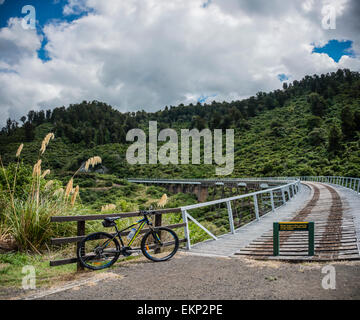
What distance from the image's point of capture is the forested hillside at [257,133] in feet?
196

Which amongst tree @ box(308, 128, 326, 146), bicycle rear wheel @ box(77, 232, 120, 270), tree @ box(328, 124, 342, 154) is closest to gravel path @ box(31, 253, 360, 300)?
bicycle rear wheel @ box(77, 232, 120, 270)

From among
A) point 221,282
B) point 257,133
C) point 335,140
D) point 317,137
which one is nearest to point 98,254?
point 221,282

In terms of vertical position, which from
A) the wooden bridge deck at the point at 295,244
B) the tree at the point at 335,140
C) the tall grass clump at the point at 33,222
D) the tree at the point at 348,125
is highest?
the tree at the point at 348,125

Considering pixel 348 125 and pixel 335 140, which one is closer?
pixel 335 140

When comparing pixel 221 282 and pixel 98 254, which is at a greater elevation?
pixel 98 254

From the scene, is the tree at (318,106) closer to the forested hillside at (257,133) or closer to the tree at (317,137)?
the forested hillside at (257,133)

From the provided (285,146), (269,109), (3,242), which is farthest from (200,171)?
(3,242)

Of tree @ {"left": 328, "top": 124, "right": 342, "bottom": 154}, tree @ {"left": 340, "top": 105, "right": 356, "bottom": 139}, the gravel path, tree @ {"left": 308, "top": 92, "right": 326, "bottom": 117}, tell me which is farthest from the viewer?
tree @ {"left": 308, "top": 92, "right": 326, "bottom": 117}

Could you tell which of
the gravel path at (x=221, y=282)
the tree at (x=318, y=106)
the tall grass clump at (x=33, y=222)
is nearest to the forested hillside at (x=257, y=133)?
the tree at (x=318, y=106)

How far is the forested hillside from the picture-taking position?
5978cm

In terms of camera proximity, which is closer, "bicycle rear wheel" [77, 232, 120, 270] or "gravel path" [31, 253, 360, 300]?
"gravel path" [31, 253, 360, 300]

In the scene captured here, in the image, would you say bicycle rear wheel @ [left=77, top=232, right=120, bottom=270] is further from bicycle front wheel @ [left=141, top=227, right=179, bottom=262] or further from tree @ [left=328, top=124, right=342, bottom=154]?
tree @ [left=328, top=124, right=342, bottom=154]

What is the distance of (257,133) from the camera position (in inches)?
3991

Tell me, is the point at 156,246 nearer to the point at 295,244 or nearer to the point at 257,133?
the point at 295,244
